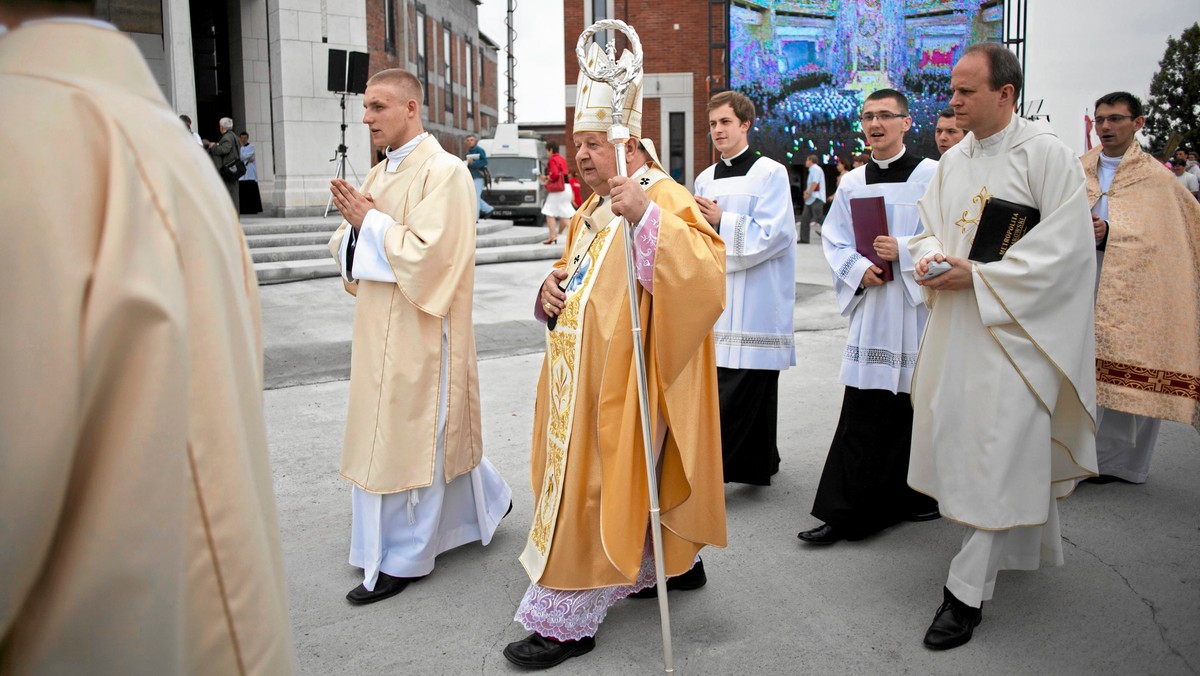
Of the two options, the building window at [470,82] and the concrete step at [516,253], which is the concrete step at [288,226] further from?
the building window at [470,82]

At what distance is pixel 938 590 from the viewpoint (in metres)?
3.54

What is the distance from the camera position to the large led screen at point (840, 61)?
84.7 feet

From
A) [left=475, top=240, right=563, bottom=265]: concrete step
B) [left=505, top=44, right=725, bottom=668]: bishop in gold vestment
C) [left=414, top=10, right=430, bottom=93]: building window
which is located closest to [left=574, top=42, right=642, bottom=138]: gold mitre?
[left=505, top=44, right=725, bottom=668]: bishop in gold vestment

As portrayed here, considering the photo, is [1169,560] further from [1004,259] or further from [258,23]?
[258,23]

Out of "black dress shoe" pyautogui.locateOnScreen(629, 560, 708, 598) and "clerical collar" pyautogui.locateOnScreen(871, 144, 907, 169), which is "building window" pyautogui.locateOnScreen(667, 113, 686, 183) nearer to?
"clerical collar" pyautogui.locateOnScreen(871, 144, 907, 169)

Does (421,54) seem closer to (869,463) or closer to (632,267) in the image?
(869,463)

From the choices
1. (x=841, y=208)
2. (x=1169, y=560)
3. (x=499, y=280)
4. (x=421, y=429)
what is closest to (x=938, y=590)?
(x=1169, y=560)

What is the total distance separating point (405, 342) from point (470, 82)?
4025cm

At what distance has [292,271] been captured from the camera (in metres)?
11.4

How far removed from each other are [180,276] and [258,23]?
1661cm

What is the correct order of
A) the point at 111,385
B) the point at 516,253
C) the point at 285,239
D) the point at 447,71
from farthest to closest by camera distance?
the point at 447,71 < the point at 516,253 < the point at 285,239 < the point at 111,385

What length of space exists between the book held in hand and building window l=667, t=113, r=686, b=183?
24.0 m

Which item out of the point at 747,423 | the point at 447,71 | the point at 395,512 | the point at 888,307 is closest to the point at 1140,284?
the point at 888,307

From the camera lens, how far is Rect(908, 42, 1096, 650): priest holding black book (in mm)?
3055
